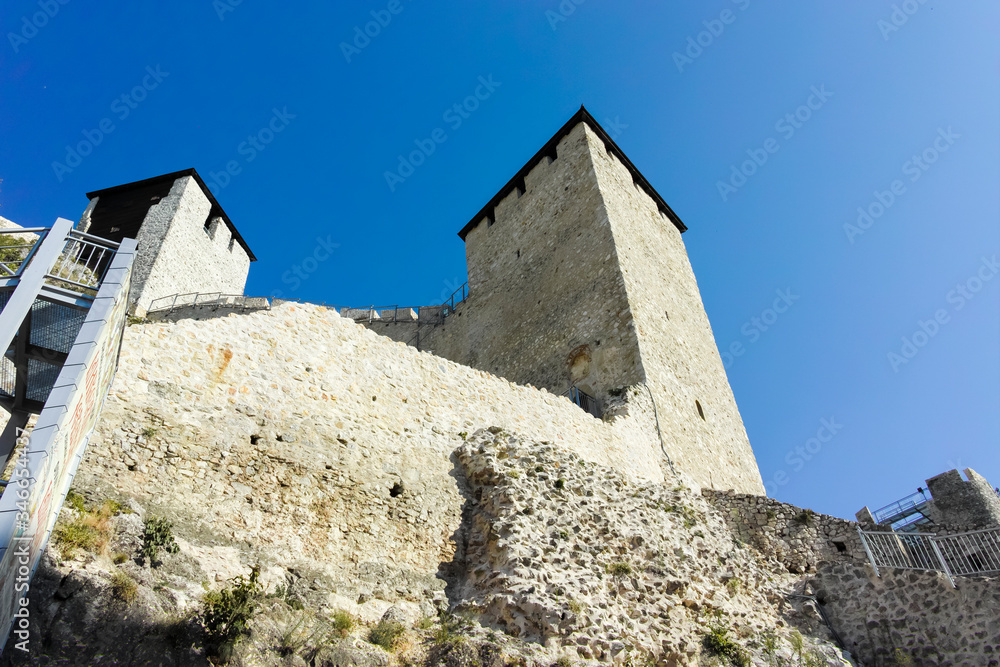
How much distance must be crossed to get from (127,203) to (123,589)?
72.3 ft

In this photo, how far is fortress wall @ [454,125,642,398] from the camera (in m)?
13.8

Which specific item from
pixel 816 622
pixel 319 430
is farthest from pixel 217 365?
pixel 816 622

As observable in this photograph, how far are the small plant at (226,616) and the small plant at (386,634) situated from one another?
1151 millimetres

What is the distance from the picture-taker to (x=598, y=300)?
14.4 meters

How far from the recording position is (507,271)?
59.6ft

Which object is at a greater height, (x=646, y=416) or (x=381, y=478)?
(x=646, y=416)

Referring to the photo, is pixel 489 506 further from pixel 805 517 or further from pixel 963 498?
pixel 963 498

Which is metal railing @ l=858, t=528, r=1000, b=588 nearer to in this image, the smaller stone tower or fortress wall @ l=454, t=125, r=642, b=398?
fortress wall @ l=454, t=125, r=642, b=398

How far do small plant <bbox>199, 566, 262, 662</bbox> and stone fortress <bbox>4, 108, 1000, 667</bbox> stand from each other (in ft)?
0.63

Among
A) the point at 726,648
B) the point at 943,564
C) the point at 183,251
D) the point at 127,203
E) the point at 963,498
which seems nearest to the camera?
the point at 726,648

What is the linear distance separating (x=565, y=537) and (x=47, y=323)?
5983 mm

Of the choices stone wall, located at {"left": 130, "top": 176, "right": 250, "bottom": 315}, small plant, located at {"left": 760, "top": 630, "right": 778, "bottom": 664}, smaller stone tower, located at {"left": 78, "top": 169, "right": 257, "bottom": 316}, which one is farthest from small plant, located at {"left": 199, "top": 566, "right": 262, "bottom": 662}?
smaller stone tower, located at {"left": 78, "top": 169, "right": 257, "bottom": 316}

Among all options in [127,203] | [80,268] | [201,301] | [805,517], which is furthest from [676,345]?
[127,203]

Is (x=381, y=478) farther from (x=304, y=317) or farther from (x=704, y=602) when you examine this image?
(x=704, y=602)
